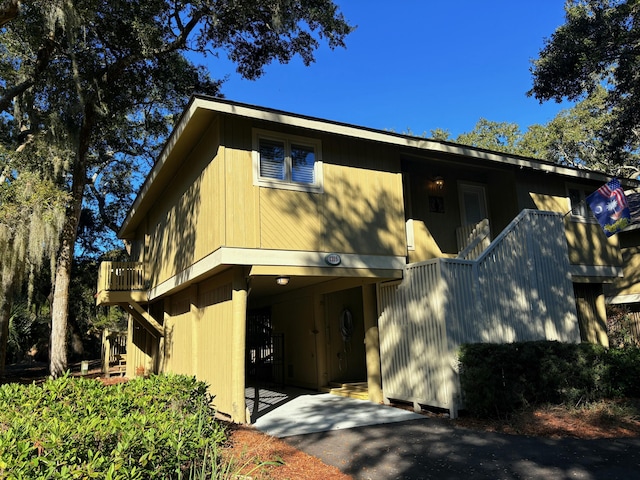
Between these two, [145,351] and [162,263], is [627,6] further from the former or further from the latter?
[145,351]

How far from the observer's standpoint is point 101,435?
3.82 m

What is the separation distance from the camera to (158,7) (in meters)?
13.1

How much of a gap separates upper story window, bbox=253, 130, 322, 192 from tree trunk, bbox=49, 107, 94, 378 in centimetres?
652

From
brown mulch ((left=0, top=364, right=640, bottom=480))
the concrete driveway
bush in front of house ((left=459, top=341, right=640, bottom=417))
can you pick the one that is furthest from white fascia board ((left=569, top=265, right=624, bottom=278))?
the concrete driveway

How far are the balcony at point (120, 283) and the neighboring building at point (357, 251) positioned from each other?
13cm

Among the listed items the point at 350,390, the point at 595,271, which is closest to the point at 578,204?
the point at 595,271

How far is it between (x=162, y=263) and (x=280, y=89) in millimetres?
7212

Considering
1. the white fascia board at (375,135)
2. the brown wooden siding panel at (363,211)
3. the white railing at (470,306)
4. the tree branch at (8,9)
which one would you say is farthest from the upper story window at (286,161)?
the tree branch at (8,9)

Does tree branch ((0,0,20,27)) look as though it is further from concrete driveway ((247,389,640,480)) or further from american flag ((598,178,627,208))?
american flag ((598,178,627,208))

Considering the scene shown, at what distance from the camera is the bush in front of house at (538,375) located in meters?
8.08

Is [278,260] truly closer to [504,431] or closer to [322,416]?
[322,416]

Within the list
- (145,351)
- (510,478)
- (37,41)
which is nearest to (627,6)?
(510,478)

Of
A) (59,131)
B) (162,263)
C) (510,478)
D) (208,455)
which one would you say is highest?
(59,131)

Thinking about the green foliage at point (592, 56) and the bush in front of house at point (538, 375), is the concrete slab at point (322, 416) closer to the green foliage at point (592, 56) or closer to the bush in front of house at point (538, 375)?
the bush in front of house at point (538, 375)
